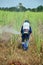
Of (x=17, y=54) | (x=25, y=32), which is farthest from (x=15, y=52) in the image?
(x=25, y=32)

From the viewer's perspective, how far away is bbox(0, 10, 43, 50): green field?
1.70 m

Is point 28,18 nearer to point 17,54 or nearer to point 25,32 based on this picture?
point 25,32

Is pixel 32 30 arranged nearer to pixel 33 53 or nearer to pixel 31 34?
pixel 31 34

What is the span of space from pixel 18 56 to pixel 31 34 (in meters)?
0.23

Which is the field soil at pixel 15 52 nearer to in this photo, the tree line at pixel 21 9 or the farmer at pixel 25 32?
the farmer at pixel 25 32

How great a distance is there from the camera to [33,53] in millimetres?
1683

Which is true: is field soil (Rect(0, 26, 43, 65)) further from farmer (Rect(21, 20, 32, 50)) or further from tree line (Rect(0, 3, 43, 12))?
tree line (Rect(0, 3, 43, 12))

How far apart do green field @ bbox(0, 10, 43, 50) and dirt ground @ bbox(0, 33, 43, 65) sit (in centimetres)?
9

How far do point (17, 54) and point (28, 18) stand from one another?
34cm

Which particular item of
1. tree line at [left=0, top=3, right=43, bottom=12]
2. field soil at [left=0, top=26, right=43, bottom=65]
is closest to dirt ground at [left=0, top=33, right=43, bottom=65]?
field soil at [left=0, top=26, right=43, bottom=65]

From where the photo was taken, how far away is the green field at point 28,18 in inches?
67.1

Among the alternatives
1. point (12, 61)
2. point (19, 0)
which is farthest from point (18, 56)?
point (19, 0)

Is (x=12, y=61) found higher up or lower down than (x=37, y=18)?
lower down

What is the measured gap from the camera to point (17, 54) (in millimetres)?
1676
